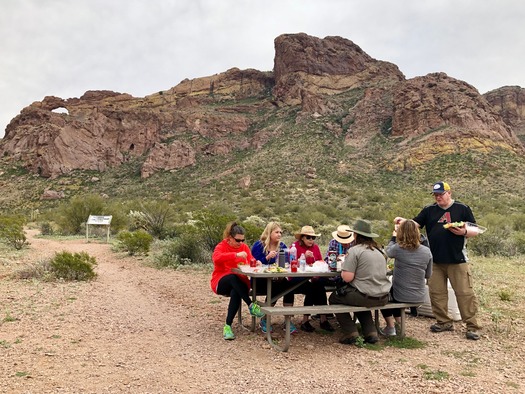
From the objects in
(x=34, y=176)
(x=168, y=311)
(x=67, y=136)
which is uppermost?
(x=67, y=136)

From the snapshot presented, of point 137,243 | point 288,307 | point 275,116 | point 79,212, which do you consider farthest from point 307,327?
point 275,116

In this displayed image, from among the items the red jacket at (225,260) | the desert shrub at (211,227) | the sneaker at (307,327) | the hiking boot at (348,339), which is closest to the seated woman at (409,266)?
the hiking boot at (348,339)

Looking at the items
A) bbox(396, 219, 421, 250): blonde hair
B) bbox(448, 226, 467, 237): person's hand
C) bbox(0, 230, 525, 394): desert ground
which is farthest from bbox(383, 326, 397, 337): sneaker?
bbox(448, 226, 467, 237): person's hand

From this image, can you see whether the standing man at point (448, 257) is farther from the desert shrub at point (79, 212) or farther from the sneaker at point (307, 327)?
the desert shrub at point (79, 212)

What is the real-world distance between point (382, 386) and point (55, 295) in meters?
6.07

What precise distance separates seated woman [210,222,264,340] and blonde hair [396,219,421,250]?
2182 millimetres

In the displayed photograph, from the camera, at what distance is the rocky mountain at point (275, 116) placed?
156 feet

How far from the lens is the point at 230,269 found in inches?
232

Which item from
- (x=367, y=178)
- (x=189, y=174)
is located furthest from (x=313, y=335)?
(x=189, y=174)

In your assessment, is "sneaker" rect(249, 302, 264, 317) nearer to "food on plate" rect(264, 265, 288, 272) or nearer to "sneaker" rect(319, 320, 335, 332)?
"food on plate" rect(264, 265, 288, 272)

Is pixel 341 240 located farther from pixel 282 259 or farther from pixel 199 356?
pixel 199 356

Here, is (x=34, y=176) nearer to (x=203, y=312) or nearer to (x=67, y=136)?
(x=67, y=136)

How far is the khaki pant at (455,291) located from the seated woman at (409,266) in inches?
15.0

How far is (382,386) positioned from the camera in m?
3.99
